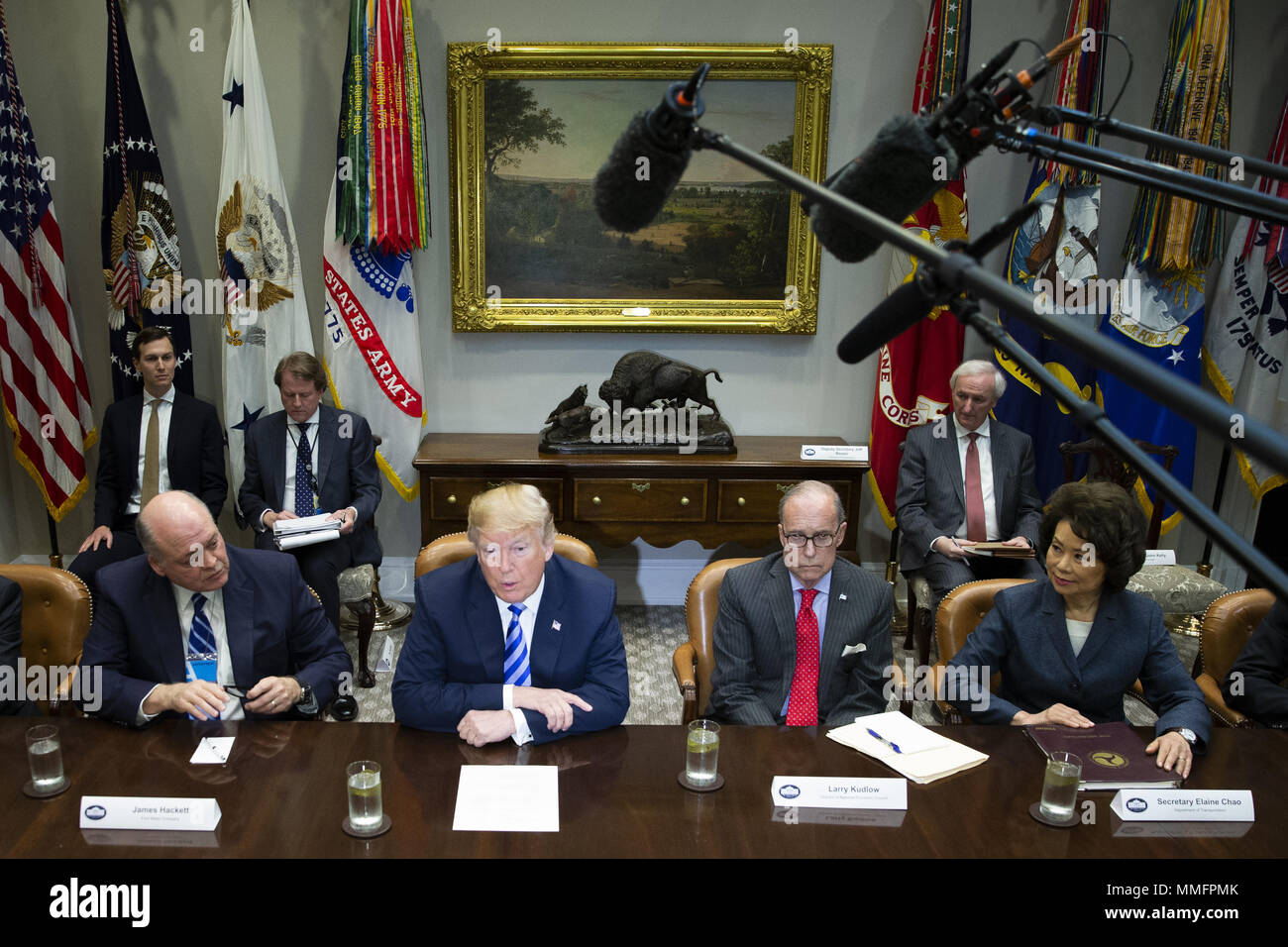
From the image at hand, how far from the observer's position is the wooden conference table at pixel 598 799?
1883 mm

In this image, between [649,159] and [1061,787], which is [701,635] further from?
[649,159]

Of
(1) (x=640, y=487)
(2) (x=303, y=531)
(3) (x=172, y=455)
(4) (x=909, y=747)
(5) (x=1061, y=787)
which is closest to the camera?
(5) (x=1061, y=787)

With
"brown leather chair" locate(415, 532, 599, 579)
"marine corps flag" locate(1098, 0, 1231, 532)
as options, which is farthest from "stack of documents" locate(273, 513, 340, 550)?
"marine corps flag" locate(1098, 0, 1231, 532)

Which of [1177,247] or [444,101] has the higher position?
[444,101]

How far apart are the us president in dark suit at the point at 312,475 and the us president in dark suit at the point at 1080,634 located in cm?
299

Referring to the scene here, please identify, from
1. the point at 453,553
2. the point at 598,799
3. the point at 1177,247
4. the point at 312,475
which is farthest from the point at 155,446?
the point at 1177,247

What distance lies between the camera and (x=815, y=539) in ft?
9.38

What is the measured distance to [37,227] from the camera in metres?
4.87

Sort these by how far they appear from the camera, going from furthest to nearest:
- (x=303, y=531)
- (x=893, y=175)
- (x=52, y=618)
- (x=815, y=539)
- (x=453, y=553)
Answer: (x=303, y=531), (x=453, y=553), (x=52, y=618), (x=815, y=539), (x=893, y=175)

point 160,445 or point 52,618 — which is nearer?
point 52,618

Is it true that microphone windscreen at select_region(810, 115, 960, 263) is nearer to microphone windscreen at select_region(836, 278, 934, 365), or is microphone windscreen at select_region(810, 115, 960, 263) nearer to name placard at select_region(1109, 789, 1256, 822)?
microphone windscreen at select_region(836, 278, 934, 365)

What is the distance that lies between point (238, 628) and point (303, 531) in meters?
1.71

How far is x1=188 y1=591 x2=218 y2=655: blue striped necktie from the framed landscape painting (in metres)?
2.95
